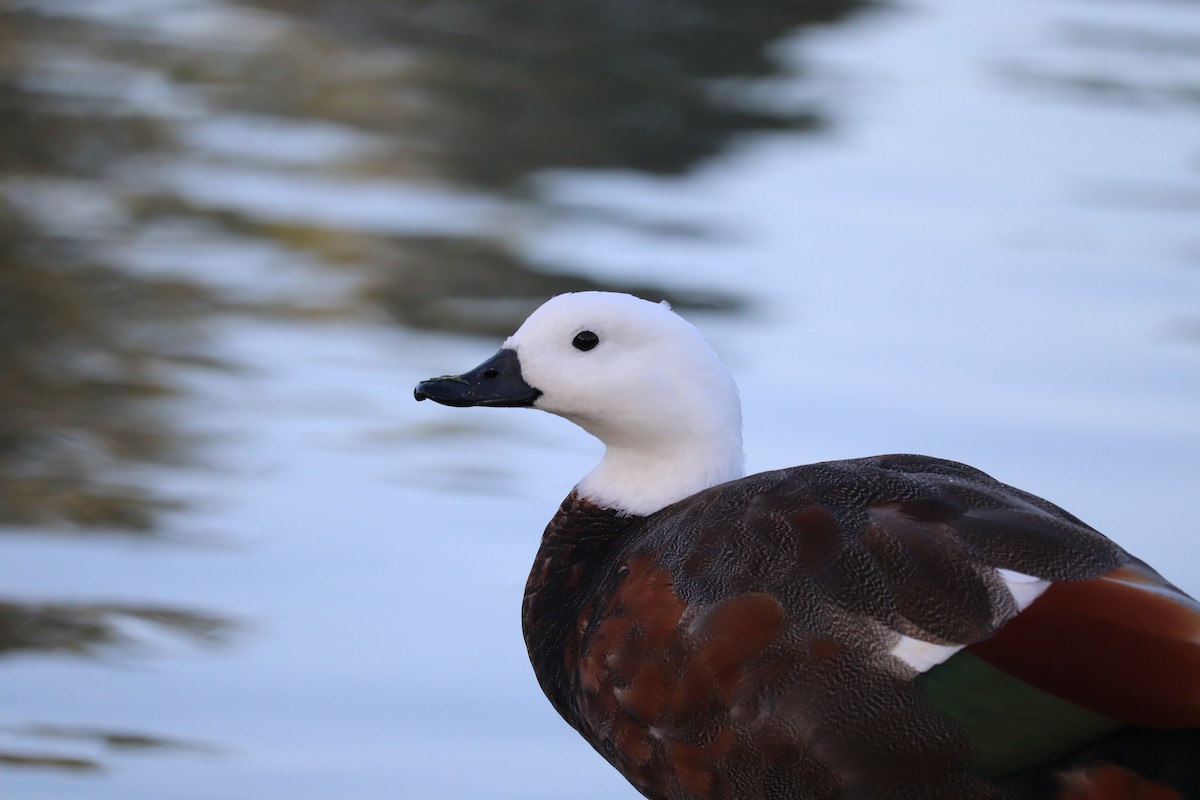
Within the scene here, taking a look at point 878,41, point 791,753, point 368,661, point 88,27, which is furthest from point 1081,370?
point 88,27

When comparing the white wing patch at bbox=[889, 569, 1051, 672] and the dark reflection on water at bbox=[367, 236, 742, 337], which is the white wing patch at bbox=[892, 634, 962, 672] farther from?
the dark reflection on water at bbox=[367, 236, 742, 337]

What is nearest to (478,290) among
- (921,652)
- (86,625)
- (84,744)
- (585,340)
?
(86,625)

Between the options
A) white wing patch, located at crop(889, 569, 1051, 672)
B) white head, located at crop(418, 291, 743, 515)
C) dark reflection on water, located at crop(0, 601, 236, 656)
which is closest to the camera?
white wing patch, located at crop(889, 569, 1051, 672)

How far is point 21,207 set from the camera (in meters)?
10.1

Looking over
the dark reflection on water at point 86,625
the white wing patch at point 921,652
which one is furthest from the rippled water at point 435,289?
the white wing patch at point 921,652

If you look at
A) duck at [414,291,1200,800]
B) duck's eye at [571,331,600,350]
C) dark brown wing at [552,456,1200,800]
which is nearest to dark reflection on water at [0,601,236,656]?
duck at [414,291,1200,800]

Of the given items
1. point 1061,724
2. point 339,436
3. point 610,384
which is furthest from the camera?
point 339,436

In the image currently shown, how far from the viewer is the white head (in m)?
5.32

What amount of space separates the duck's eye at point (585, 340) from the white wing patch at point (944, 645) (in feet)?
4.14

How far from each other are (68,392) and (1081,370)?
169 inches

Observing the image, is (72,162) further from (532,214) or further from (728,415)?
(728,415)

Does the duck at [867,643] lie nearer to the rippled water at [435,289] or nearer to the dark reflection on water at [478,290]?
the rippled water at [435,289]

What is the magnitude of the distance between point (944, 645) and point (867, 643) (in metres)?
0.18

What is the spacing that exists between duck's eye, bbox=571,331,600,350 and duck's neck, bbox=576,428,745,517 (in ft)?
0.95
